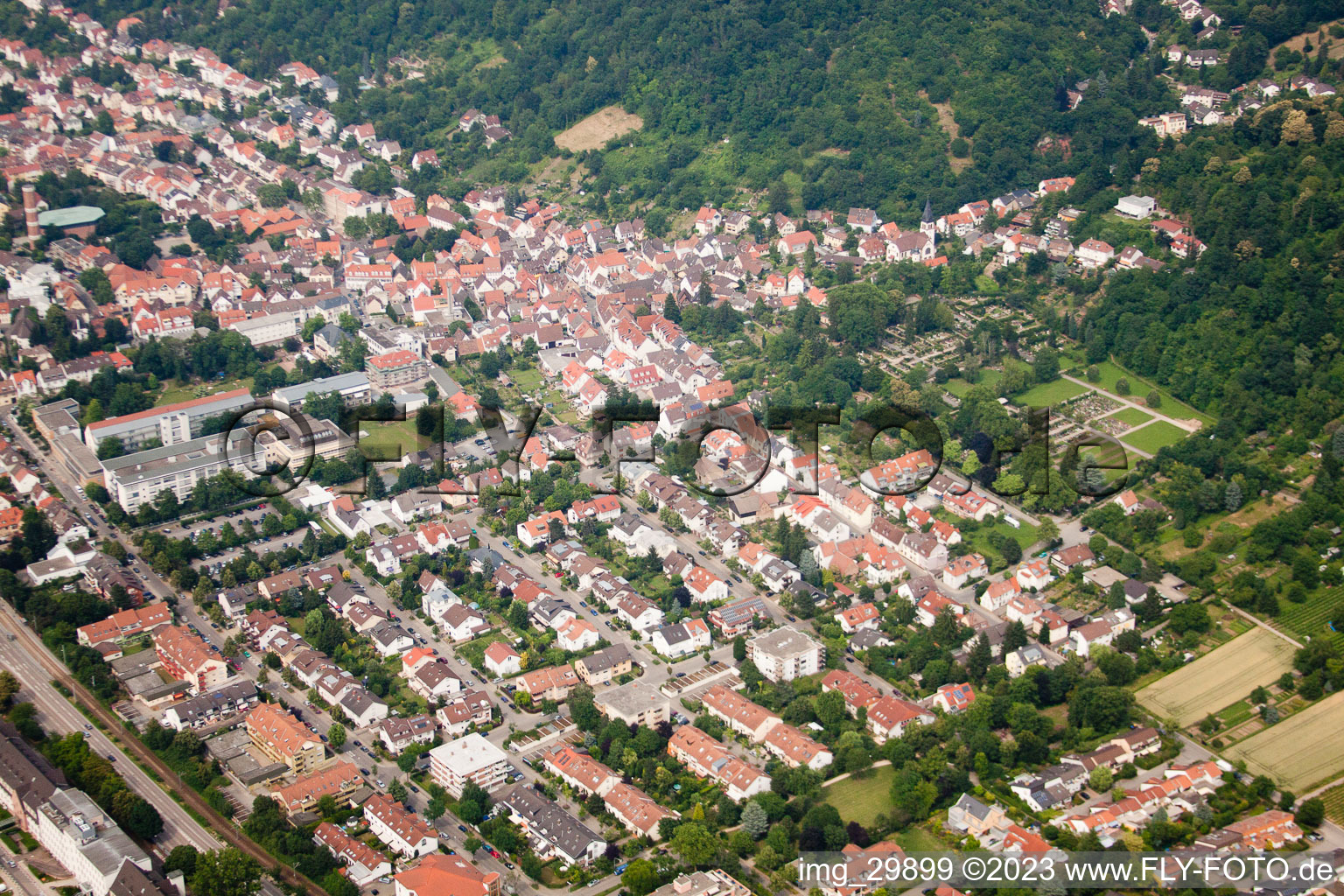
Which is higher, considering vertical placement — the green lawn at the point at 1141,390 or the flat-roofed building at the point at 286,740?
the flat-roofed building at the point at 286,740

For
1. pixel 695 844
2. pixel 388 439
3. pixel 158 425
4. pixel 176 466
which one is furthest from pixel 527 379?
pixel 695 844

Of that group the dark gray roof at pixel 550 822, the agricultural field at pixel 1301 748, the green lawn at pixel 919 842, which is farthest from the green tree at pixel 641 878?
the agricultural field at pixel 1301 748

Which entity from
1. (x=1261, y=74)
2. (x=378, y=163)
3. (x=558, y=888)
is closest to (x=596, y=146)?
(x=378, y=163)

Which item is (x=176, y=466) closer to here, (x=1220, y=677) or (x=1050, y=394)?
(x=1050, y=394)

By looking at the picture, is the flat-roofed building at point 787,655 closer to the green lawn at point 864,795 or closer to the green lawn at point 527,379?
the green lawn at point 864,795

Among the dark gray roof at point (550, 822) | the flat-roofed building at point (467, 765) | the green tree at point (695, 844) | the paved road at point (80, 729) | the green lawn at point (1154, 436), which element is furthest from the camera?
the green lawn at point (1154, 436)

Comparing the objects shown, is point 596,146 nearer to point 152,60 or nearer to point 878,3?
point 878,3
